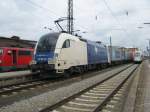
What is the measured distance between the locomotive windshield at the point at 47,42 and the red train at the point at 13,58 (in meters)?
10.2

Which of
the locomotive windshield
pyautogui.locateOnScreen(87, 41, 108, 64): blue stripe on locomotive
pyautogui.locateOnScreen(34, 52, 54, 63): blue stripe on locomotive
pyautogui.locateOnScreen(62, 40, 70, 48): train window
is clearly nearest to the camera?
pyautogui.locateOnScreen(34, 52, 54, 63): blue stripe on locomotive

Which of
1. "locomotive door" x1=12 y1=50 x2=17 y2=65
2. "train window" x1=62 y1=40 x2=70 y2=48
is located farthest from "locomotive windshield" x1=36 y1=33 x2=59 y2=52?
"locomotive door" x1=12 y1=50 x2=17 y2=65

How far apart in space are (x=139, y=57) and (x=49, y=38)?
2246 inches

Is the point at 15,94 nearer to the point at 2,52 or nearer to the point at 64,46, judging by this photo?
the point at 64,46

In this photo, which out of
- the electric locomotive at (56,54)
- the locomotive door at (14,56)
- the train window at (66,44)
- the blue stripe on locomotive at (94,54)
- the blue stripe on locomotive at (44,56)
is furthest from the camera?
the locomotive door at (14,56)

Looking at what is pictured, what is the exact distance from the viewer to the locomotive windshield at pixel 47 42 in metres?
22.8

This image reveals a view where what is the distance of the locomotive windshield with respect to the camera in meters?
22.8

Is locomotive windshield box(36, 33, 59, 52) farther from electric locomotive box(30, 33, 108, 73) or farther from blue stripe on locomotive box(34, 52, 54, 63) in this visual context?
blue stripe on locomotive box(34, 52, 54, 63)

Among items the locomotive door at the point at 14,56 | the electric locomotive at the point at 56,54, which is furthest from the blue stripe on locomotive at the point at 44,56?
the locomotive door at the point at 14,56

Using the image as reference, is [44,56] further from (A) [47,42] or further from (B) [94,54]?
(B) [94,54]

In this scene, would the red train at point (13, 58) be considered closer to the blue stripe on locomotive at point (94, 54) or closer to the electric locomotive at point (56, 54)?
the blue stripe on locomotive at point (94, 54)

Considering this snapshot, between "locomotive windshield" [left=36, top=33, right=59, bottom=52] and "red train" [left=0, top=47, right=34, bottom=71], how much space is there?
10.2 metres

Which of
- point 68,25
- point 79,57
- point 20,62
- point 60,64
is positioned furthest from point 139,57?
point 60,64

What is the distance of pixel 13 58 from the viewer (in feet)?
115
